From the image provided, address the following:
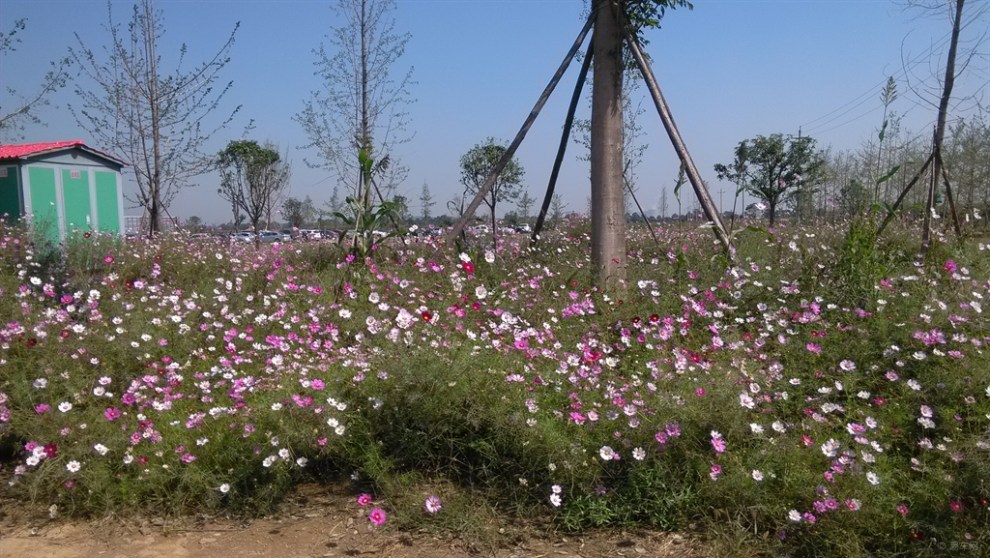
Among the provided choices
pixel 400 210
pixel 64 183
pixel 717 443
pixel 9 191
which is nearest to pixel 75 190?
pixel 64 183

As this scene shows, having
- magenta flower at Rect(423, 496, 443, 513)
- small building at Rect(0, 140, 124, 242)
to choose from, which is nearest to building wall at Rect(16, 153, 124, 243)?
small building at Rect(0, 140, 124, 242)

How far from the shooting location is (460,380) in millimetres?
2873

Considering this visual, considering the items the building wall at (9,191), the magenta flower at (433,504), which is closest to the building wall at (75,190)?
the building wall at (9,191)

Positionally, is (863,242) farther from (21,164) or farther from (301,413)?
(21,164)

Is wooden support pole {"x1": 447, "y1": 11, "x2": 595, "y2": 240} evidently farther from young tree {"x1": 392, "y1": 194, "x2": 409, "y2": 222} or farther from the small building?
Answer: the small building

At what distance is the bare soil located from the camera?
8.27 feet

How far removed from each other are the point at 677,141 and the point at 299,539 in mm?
4127

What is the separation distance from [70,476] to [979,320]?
412 centimetres

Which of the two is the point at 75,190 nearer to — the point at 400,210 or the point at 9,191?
the point at 9,191

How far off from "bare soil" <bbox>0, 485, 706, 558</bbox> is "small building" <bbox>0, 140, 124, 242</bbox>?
12875 millimetres

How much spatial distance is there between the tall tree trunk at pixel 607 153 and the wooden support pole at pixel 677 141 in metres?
0.19

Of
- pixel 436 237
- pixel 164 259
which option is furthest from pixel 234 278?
pixel 436 237

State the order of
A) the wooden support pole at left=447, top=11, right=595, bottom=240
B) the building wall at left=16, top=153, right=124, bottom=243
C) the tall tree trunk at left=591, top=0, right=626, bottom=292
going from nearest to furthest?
the tall tree trunk at left=591, top=0, right=626, bottom=292, the wooden support pole at left=447, top=11, right=595, bottom=240, the building wall at left=16, top=153, right=124, bottom=243

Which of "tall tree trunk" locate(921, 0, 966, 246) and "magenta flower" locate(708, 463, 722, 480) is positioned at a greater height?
"tall tree trunk" locate(921, 0, 966, 246)
